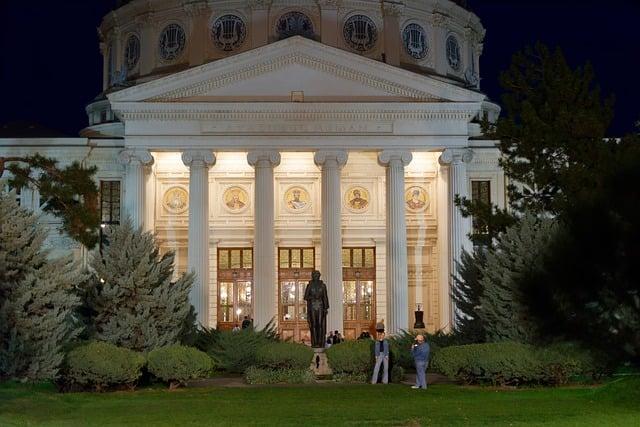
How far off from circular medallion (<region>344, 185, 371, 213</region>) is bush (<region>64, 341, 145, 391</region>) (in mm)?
Answer: 23645

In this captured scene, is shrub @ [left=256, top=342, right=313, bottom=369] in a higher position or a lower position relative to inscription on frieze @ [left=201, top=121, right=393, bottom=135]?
lower

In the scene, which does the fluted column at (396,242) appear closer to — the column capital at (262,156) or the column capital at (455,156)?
the column capital at (455,156)

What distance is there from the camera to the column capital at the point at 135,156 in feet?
145

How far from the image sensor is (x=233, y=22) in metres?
55.3

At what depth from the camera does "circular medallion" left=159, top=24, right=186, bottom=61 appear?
56031mm

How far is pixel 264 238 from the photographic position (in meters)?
44.2

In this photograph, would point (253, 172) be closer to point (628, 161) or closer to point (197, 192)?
point (197, 192)

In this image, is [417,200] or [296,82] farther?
[417,200]

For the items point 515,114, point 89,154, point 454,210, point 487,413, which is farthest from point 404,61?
point 487,413

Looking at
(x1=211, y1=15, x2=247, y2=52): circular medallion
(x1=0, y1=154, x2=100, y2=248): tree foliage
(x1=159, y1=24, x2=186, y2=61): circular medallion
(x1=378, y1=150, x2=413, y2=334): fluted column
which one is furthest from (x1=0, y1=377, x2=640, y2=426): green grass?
(x1=159, y1=24, x2=186, y2=61): circular medallion

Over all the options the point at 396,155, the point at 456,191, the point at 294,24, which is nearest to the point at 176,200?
the point at 396,155

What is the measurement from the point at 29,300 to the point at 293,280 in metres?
25.3

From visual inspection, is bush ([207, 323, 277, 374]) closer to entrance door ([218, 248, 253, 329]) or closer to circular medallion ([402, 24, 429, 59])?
entrance door ([218, 248, 253, 329])

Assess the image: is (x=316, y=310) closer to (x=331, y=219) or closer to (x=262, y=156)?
(x=331, y=219)
